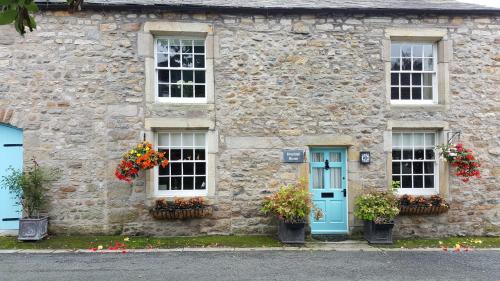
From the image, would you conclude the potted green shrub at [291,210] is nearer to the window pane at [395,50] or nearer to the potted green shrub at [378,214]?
the potted green shrub at [378,214]

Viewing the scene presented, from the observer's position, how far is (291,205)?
24.4ft

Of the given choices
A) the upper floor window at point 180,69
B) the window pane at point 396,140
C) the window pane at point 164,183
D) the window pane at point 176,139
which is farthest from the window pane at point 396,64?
the window pane at point 164,183

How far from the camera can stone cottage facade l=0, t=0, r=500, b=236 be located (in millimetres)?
7711

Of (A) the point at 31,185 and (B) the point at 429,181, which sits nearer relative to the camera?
(A) the point at 31,185

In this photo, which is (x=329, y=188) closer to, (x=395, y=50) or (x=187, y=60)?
(x=395, y=50)

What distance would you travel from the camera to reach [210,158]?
7953 millimetres

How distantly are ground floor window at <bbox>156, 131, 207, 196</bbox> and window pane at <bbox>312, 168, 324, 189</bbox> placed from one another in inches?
99.9

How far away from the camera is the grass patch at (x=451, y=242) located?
7586mm

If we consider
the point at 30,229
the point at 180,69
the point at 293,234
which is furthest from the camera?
the point at 180,69

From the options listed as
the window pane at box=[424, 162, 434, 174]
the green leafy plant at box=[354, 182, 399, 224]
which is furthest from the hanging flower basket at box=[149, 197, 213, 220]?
the window pane at box=[424, 162, 434, 174]

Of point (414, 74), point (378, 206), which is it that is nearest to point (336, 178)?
point (378, 206)

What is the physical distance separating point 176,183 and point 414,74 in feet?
20.3

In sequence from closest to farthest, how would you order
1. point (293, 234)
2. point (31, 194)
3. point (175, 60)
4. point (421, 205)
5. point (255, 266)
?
point (255, 266)
point (31, 194)
point (293, 234)
point (421, 205)
point (175, 60)

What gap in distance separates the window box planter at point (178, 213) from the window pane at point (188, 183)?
61 centimetres
